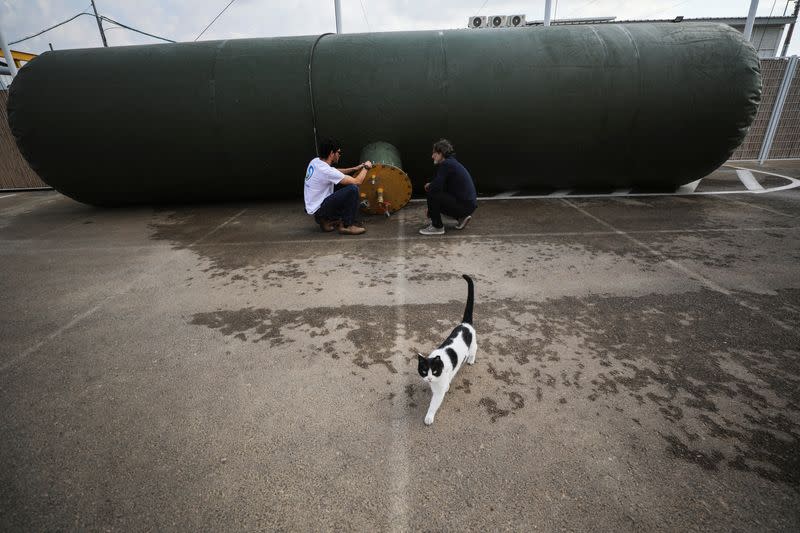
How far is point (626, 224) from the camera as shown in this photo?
15.8 ft

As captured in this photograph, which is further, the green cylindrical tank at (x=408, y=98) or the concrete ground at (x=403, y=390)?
the green cylindrical tank at (x=408, y=98)

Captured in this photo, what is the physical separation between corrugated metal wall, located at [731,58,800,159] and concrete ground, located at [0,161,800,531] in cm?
727

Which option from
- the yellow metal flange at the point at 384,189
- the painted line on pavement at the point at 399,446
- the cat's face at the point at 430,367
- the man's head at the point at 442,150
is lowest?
the painted line on pavement at the point at 399,446

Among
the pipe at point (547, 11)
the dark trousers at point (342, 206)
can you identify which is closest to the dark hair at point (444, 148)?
the dark trousers at point (342, 206)

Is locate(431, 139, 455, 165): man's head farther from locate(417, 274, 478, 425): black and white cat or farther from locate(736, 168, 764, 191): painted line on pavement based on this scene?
locate(736, 168, 764, 191): painted line on pavement

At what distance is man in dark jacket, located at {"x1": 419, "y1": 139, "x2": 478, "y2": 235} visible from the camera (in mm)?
4422

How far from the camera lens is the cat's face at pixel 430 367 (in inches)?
66.5

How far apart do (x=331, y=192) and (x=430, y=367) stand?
359 centimetres

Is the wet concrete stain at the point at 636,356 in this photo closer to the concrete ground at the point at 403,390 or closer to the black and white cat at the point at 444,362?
the concrete ground at the point at 403,390

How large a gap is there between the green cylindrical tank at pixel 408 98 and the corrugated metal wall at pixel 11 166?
14.3 feet

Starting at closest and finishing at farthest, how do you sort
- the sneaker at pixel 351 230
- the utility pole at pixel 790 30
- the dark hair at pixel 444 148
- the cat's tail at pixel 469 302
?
A: the cat's tail at pixel 469 302
the dark hair at pixel 444 148
the sneaker at pixel 351 230
the utility pole at pixel 790 30

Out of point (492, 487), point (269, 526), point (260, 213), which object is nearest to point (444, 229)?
point (260, 213)

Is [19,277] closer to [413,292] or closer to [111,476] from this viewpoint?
[111,476]

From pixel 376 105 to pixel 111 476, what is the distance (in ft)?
16.9
